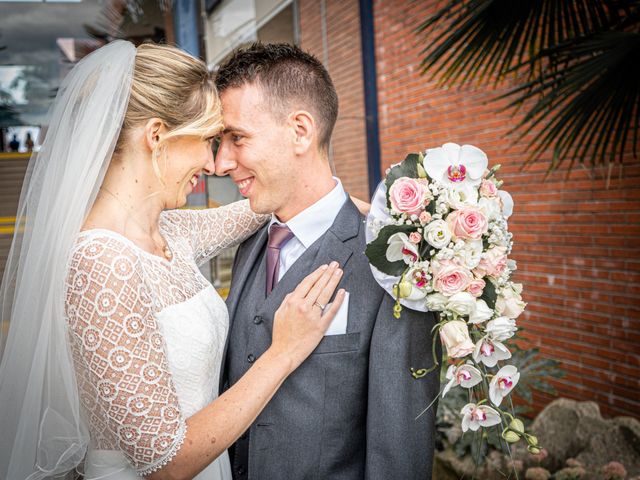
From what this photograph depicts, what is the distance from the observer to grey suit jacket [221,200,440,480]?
178 cm

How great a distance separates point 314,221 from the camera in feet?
7.02

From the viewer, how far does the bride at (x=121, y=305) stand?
154cm

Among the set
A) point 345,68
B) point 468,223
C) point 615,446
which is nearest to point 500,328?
point 468,223

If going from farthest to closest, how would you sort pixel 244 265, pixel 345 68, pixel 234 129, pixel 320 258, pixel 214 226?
pixel 345 68 → pixel 214 226 → pixel 244 265 → pixel 234 129 → pixel 320 258

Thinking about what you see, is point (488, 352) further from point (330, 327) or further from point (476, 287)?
point (330, 327)

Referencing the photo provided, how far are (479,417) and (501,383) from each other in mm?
113

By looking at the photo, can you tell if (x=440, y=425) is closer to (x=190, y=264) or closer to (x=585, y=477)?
(x=585, y=477)

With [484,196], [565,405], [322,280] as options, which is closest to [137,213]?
[322,280]

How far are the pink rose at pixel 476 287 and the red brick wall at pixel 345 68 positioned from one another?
377 cm

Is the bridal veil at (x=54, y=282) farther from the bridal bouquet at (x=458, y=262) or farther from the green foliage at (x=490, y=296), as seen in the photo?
the green foliage at (x=490, y=296)

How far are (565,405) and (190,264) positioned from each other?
346 cm

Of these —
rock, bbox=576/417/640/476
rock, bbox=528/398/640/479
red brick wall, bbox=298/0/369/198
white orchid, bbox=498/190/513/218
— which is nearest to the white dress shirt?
white orchid, bbox=498/190/513/218

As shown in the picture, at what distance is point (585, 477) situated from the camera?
3.77 meters

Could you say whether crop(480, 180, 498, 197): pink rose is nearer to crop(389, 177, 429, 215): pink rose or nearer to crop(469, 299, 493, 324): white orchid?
crop(389, 177, 429, 215): pink rose
